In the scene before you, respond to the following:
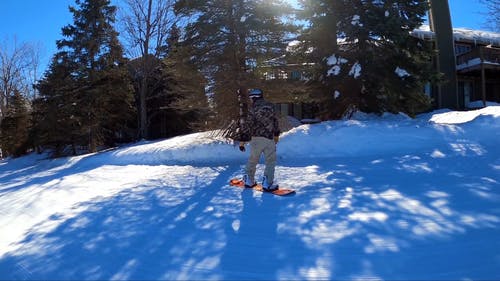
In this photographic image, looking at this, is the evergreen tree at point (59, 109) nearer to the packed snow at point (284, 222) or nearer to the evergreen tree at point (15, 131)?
the evergreen tree at point (15, 131)

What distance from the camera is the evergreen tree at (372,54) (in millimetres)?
11039

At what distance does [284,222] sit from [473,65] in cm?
2064

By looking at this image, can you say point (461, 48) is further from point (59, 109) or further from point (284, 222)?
point (284, 222)

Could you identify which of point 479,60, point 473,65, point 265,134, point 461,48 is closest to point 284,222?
point 265,134

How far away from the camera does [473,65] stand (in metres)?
20.7

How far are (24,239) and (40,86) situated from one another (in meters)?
16.7

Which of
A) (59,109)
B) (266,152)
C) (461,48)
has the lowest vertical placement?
(266,152)

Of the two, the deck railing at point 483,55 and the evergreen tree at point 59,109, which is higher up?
the deck railing at point 483,55

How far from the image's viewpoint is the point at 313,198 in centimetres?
562

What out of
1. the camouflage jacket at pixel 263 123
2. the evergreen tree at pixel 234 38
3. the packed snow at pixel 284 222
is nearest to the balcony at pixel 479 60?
the packed snow at pixel 284 222

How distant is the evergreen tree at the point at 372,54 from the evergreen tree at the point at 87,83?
10465mm

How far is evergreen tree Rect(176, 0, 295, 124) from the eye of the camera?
407 inches

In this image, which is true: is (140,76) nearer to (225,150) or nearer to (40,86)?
(40,86)

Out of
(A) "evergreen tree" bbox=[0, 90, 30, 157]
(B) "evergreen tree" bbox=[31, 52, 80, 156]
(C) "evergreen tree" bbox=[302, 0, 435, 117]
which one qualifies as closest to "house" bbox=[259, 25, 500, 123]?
(C) "evergreen tree" bbox=[302, 0, 435, 117]
